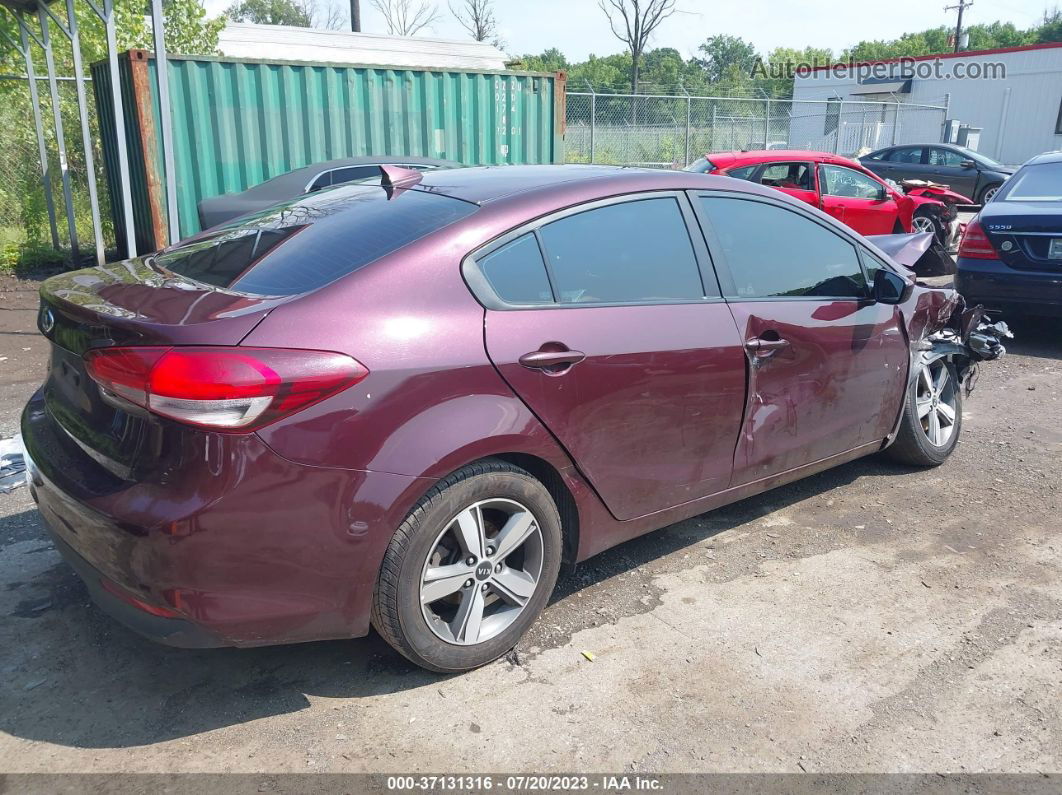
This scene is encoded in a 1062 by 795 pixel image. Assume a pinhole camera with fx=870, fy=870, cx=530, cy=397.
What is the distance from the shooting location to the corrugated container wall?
9.99m

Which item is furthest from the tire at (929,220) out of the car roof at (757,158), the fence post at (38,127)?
the fence post at (38,127)

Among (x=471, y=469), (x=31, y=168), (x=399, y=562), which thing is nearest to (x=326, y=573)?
(x=399, y=562)

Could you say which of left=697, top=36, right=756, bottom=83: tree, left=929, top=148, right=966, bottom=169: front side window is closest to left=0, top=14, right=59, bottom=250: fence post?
left=929, top=148, right=966, bottom=169: front side window

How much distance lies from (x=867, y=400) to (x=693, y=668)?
1786 millimetres

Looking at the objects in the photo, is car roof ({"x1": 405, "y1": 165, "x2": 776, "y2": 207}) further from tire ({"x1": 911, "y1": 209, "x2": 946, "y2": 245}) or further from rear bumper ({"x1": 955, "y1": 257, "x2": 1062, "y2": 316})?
tire ({"x1": 911, "y1": 209, "x2": 946, "y2": 245})

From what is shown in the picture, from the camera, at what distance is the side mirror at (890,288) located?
4094 mm

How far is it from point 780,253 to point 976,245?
4.70 m

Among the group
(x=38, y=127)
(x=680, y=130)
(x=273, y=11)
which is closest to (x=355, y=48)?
(x=680, y=130)

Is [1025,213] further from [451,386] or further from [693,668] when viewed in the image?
[451,386]

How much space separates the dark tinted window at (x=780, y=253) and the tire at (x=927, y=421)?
84 centimetres

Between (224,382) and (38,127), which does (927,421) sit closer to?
(224,382)

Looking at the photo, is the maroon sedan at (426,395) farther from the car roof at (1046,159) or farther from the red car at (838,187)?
the red car at (838,187)

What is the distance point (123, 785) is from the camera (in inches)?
95.5

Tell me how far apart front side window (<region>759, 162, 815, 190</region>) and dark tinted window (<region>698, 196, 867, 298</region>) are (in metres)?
7.72
